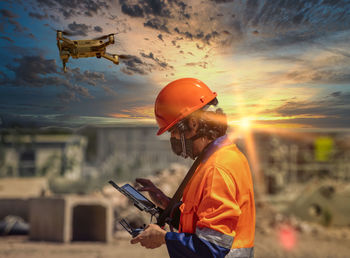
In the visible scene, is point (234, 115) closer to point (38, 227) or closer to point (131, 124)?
point (131, 124)

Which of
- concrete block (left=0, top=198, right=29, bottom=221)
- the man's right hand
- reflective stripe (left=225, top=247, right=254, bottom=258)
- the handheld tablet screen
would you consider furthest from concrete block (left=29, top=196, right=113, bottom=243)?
reflective stripe (left=225, top=247, right=254, bottom=258)

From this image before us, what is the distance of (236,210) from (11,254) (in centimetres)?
886

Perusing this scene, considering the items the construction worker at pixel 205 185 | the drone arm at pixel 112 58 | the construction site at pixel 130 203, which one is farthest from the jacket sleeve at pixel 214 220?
the construction site at pixel 130 203

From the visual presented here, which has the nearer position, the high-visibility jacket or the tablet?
the high-visibility jacket

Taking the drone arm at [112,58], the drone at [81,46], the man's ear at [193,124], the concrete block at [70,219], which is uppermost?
the drone at [81,46]

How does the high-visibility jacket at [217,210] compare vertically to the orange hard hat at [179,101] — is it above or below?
below

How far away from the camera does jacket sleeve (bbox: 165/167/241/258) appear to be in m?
2.35

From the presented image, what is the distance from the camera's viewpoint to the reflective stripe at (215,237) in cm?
234

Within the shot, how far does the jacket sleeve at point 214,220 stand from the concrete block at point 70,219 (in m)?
8.48

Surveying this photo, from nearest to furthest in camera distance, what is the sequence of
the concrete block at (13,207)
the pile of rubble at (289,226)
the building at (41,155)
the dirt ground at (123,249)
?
the dirt ground at (123,249), the concrete block at (13,207), the pile of rubble at (289,226), the building at (41,155)

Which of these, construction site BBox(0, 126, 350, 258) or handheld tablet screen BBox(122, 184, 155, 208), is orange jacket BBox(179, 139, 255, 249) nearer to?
handheld tablet screen BBox(122, 184, 155, 208)

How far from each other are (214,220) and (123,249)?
336 inches

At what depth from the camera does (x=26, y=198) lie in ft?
38.1

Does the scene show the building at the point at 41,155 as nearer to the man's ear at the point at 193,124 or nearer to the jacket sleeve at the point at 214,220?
the man's ear at the point at 193,124
